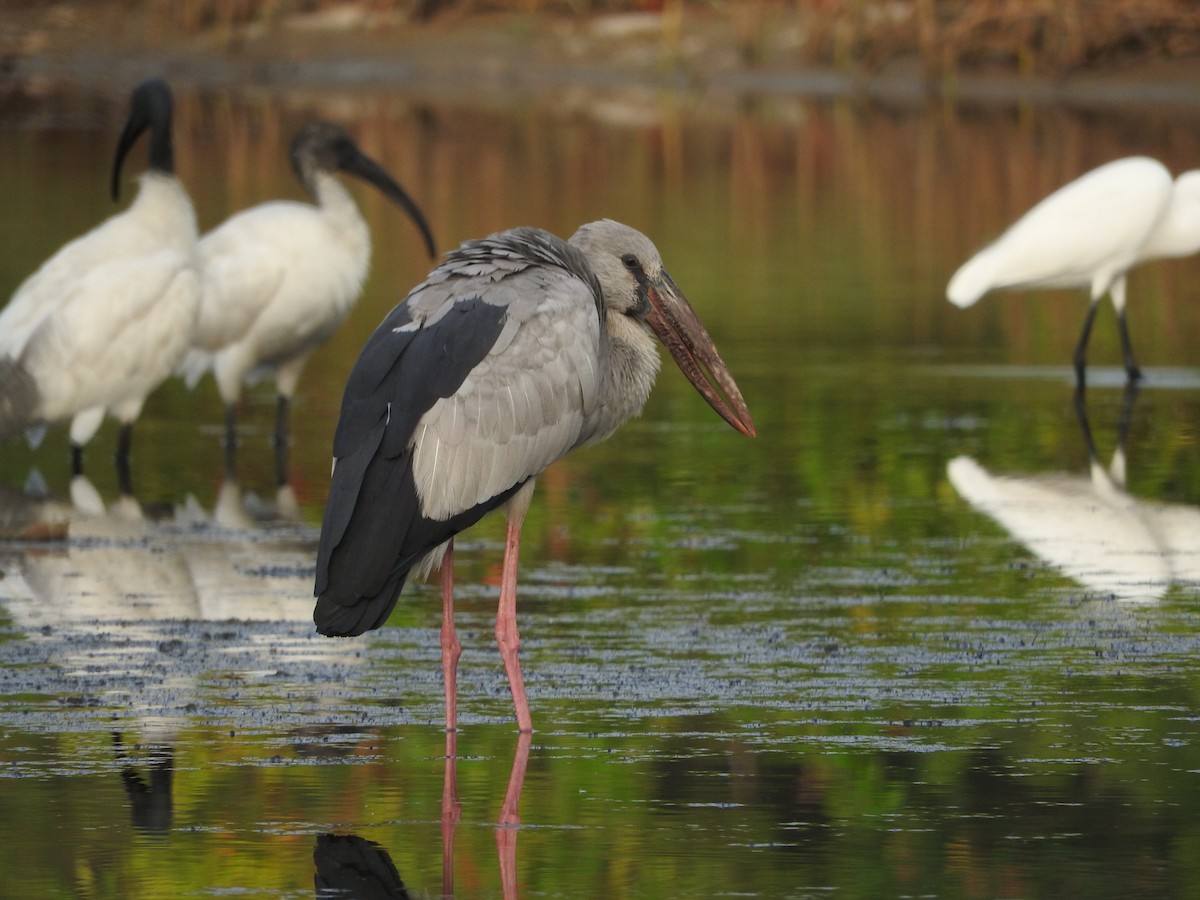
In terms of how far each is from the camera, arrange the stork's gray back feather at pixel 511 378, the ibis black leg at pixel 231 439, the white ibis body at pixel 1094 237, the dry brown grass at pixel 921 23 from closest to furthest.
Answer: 1. the stork's gray back feather at pixel 511 378
2. the ibis black leg at pixel 231 439
3. the white ibis body at pixel 1094 237
4. the dry brown grass at pixel 921 23

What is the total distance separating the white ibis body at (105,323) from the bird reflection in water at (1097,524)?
10.8 feet

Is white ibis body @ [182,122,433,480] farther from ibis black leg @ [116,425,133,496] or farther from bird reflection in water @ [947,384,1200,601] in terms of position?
bird reflection in water @ [947,384,1200,601]

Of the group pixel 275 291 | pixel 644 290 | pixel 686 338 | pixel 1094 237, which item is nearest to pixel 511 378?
pixel 644 290

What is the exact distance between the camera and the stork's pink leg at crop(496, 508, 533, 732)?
20.1ft

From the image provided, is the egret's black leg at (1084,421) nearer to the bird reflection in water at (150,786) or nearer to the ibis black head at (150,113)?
the ibis black head at (150,113)

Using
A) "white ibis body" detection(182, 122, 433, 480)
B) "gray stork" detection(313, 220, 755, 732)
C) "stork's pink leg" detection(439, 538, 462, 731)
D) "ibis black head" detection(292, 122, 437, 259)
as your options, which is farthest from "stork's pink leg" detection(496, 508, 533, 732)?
"ibis black head" detection(292, 122, 437, 259)

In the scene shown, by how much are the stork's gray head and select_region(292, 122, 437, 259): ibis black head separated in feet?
18.9

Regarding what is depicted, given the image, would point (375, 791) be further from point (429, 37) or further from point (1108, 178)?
point (429, 37)

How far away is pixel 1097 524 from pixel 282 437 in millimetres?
3873

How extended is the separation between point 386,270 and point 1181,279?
5.22m

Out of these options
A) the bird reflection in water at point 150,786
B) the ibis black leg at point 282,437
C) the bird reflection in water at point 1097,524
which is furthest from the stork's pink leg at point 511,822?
the ibis black leg at point 282,437

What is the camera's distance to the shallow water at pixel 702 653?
203 inches

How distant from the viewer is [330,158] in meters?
12.7

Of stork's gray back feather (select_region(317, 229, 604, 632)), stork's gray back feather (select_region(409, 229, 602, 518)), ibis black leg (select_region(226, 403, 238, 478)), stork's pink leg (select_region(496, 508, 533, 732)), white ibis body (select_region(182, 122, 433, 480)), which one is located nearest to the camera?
stork's gray back feather (select_region(317, 229, 604, 632))
